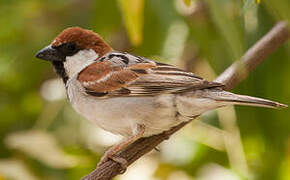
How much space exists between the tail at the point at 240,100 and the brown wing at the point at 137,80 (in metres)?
0.06

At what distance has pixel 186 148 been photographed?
270cm

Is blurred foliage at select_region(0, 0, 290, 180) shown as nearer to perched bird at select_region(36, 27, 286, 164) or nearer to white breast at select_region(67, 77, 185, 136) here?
perched bird at select_region(36, 27, 286, 164)

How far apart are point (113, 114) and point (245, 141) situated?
913 mm

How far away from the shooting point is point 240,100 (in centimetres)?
173

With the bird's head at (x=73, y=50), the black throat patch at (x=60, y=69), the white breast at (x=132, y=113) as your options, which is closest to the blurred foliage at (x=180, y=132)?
the bird's head at (x=73, y=50)

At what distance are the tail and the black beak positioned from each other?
36.5 inches

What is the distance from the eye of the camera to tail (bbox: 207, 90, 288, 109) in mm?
1612

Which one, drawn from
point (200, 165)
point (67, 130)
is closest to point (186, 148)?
point (200, 165)

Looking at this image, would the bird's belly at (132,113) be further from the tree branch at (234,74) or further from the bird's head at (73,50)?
the bird's head at (73,50)

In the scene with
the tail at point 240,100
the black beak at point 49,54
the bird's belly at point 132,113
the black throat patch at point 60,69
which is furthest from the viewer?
the black throat patch at point 60,69

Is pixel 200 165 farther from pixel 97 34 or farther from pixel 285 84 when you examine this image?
pixel 97 34

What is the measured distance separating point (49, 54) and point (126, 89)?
0.50 meters

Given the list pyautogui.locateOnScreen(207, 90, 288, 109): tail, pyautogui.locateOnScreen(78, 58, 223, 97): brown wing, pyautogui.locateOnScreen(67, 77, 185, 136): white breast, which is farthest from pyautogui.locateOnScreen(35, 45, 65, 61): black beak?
pyautogui.locateOnScreen(207, 90, 288, 109): tail

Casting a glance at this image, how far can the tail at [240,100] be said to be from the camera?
5.29ft
